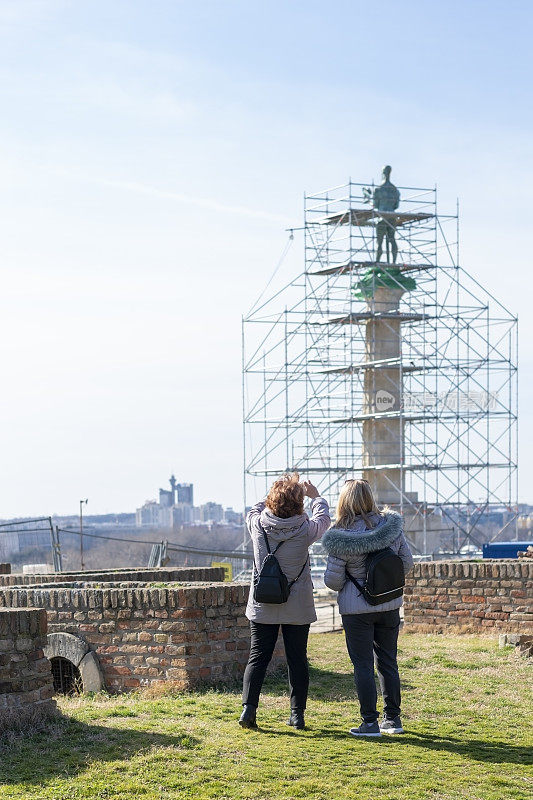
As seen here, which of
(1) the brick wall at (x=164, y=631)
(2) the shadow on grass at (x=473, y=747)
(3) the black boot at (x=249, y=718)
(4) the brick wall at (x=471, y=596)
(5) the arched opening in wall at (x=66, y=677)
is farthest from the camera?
(4) the brick wall at (x=471, y=596)

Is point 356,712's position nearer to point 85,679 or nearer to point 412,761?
point 412,761

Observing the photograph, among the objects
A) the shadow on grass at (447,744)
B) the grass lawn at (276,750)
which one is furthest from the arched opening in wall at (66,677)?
the shadow on grass at (447,744)

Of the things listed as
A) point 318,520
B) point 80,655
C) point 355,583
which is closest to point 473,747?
point 355,583

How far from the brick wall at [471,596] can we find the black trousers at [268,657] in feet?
20.0

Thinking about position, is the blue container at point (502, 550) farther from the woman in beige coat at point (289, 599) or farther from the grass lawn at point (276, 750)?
the woman in beige coat at point (289, 599)

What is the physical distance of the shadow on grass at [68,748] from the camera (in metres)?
6.38

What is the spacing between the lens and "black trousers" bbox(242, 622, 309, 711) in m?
7.38

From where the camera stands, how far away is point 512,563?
13.4 meters

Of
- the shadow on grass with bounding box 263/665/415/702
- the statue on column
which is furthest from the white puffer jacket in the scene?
the statue on column

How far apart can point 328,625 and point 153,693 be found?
10578 millimetres

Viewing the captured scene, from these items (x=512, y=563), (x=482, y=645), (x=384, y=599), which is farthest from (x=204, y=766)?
(x=512, y=563)

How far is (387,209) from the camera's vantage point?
4191 centimetres

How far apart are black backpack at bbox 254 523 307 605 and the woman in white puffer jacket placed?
0.26 meters

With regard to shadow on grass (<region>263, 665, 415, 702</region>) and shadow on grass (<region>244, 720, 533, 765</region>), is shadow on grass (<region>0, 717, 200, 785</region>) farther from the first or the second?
shadow on grass (<region>263, 665, 415, 702</region>)
